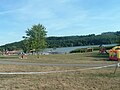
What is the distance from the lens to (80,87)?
12578 millimetres

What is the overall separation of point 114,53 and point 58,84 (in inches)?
900

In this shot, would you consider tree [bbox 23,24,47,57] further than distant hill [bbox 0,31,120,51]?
No

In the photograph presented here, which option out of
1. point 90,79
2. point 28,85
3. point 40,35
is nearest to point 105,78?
point 90,79

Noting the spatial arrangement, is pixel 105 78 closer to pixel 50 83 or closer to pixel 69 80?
pixel 69 80

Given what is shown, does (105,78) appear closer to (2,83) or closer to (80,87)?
(80,87)

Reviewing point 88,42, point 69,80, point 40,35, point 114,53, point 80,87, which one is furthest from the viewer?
point 88,42

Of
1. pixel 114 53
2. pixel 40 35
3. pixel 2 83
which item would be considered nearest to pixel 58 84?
pixel 2 83

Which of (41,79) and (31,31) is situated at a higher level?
(31,31)

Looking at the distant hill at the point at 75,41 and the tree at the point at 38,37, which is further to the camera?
the distant hill at the point at 75,41

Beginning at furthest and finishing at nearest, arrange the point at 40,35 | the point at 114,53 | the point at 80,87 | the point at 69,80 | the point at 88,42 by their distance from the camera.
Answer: the point at 88,42, the point at 40,35, the point at 114,53, the point at 69,80, the point at 80,87

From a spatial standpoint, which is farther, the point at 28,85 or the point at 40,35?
the point at 40,35

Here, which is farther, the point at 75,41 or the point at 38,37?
the point at 75,41

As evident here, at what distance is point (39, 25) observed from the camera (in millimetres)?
66125

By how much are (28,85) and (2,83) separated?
1188 millimetres
